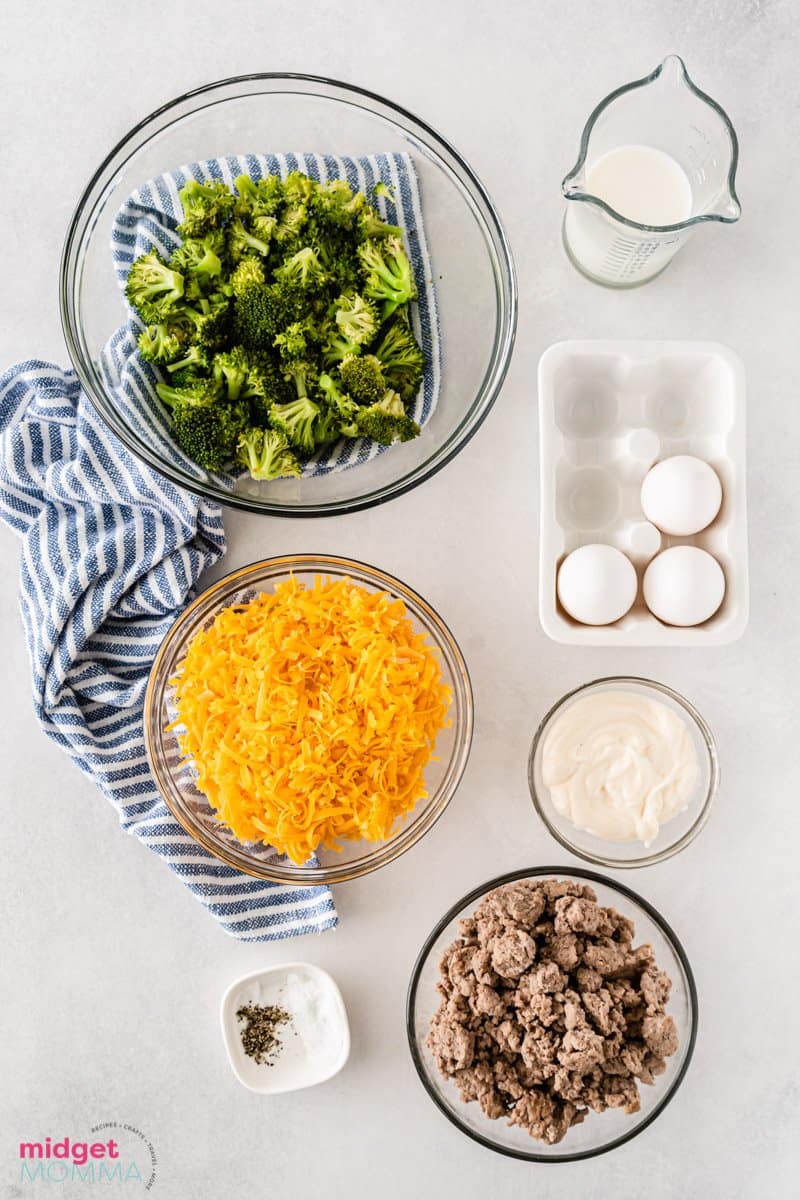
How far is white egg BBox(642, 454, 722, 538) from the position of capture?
1.60 meters

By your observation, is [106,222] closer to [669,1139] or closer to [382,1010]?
[382,1010]

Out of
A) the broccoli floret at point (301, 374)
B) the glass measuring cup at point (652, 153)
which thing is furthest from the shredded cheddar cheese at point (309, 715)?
the glass measuring cup at point (652, 153)

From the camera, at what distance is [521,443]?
5.98 ft

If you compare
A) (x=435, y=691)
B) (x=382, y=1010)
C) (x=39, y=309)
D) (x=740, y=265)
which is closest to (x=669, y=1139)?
(x=382, y=1010)

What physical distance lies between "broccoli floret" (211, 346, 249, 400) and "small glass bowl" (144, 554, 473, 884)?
35cm

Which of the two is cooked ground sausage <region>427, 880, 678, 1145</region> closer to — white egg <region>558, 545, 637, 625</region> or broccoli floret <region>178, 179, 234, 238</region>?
white egg <region>558, 545, 637, 625</region>

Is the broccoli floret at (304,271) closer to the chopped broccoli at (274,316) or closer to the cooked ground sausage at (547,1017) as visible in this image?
the chopped broccoli at (274,316)

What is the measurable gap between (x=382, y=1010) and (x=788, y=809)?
948mm

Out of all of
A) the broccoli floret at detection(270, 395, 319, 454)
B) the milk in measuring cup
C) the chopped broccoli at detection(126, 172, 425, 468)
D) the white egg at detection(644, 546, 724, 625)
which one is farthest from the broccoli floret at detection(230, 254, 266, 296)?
the white egg at detection(644, 546, 724, 625)

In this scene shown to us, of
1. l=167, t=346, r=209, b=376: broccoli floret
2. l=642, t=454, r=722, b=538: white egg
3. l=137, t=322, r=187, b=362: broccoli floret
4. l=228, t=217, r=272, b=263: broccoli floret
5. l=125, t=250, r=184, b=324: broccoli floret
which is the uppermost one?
l=228, t=217, r=272, b=263: broccoli floret

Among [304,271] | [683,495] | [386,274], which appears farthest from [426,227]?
[683,495]

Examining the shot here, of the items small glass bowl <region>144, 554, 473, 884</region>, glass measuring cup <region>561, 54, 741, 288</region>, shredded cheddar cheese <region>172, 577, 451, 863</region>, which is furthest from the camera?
small glass bowl <region>144, 554, 473, 884</region>

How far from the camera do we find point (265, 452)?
62.1 inches

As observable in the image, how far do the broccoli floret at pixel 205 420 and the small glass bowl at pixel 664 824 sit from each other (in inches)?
31.4
